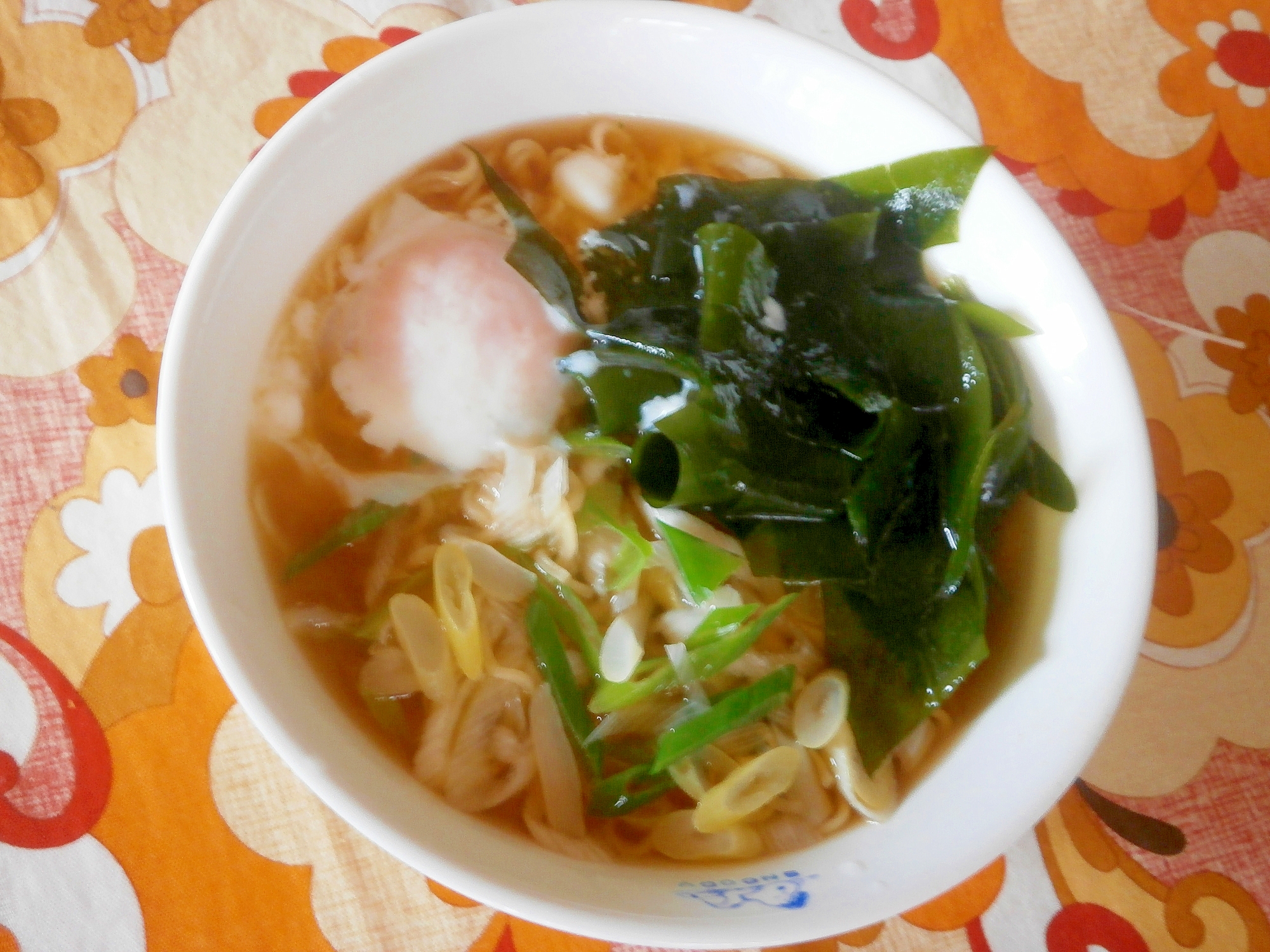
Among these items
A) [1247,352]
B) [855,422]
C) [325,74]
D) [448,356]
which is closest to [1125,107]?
[1247,352]

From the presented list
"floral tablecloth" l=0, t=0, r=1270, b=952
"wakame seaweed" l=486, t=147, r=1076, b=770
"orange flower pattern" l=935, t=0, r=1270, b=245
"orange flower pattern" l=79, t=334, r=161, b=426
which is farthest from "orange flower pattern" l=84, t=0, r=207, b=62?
"orange flower pattern" l=935, t=0, r=1270, b=245

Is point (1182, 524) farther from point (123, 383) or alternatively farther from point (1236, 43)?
point (123, 383)

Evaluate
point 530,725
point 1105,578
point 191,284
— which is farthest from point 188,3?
point 1105,578

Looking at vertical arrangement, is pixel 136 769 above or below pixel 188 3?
below

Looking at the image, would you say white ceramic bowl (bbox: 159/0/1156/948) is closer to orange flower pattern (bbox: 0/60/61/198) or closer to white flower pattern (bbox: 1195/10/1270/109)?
orange flower pattern (bbox: 0/60/61/198)

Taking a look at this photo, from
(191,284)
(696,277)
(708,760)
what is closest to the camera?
(191,284)

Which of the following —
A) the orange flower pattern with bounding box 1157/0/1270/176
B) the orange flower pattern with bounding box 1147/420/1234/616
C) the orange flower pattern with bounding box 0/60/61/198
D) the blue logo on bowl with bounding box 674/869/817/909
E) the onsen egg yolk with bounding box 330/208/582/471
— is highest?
the orange flower pattern with bounding box 1157/0/1270/176

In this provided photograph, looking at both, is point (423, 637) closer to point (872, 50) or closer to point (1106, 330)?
point (1106, 330)
